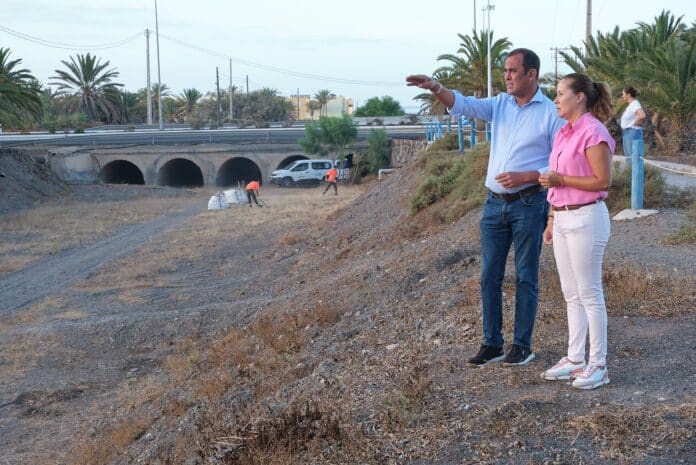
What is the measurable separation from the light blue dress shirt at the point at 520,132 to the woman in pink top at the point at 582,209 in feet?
0.96

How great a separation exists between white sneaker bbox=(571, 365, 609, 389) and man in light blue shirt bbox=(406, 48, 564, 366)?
0.59 metres

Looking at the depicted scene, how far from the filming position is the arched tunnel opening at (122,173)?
5225 centimetres

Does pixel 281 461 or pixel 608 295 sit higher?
pixel 608 295

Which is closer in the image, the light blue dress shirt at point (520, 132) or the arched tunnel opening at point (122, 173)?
the light blue dress shirt at point (520, 132)

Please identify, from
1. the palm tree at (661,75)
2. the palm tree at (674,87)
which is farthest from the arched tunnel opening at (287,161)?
the palm tree at (674,87)

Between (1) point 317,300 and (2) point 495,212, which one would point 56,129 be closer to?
(1) point 317,300

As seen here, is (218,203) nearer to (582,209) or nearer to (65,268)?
(65,268)

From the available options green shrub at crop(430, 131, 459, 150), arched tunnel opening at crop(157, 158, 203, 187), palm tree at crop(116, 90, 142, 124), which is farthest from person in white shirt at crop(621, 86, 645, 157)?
palm tree at crop(116, 90, 142, 124)

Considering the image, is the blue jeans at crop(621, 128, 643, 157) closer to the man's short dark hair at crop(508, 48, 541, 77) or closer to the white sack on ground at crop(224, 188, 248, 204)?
the man's short dark hair at crop(508, 48, 541, 77)

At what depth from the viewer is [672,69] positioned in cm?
2258

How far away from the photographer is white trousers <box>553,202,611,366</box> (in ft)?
15.5

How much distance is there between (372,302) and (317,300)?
5.45 feet

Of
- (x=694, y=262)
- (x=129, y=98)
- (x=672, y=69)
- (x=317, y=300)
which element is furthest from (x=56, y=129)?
(x=694, y=262)

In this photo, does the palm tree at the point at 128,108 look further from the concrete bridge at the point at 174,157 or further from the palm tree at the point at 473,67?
the palm tree at the point at 473,67
